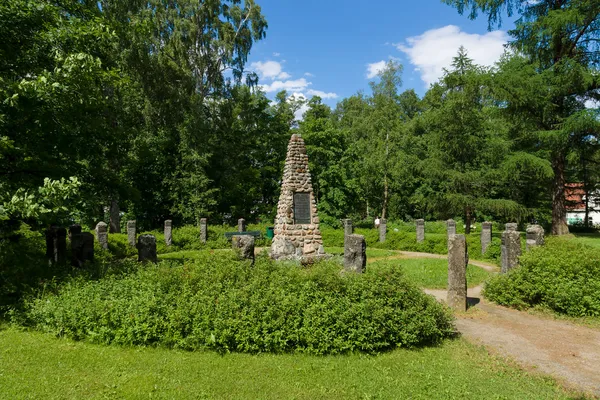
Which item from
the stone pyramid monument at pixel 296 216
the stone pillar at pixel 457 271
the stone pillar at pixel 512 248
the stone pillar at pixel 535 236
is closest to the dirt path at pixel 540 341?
the stone pillar at pixel 457 271

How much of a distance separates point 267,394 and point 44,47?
8201mm

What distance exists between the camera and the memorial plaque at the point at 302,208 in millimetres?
14047

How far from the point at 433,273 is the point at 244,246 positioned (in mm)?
7781

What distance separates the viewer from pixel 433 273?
13.1m

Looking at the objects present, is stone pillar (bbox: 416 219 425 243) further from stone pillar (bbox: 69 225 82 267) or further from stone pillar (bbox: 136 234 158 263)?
stone pillar (bbox: 69 225 82 267)

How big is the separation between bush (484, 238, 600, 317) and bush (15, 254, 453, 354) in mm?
3094

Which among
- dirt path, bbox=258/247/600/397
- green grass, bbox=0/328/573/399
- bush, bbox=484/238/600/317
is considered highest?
bush, bbox=484/238/600/317

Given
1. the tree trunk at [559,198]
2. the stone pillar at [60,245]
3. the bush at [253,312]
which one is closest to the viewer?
the bush at [253,312]

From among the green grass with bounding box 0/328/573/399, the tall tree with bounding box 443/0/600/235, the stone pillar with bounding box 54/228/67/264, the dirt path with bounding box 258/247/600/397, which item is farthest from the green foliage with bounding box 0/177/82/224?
the tall tree with bounding box 443/0/600/235

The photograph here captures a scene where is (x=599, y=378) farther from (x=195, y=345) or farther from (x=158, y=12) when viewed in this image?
(x=158, y=12)

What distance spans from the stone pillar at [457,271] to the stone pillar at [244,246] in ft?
14.3

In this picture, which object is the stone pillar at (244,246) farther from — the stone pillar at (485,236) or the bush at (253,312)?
the stone pillar at (485,236)

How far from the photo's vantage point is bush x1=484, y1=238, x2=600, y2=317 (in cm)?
788

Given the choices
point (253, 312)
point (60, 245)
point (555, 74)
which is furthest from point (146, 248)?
point (555, 74)
